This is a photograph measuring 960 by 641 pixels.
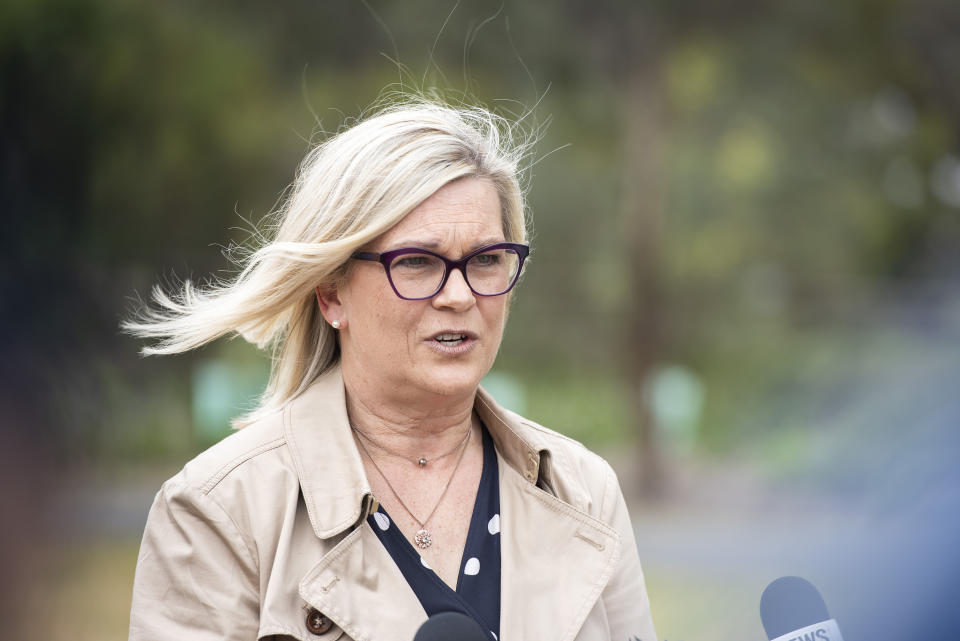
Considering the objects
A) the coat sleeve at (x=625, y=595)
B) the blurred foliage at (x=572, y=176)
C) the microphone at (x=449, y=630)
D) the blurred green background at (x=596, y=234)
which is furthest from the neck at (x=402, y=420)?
the blurred foliage at (x=572, y=176)

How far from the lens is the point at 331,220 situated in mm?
1974

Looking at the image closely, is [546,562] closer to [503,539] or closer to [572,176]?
[503,539]

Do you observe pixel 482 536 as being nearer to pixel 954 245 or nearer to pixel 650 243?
pixel 650 243

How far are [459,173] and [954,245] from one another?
1036cm

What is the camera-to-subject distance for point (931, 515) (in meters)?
1.29

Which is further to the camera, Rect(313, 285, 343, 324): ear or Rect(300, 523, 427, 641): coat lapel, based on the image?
Rect(313, 285, 343, 324): ear

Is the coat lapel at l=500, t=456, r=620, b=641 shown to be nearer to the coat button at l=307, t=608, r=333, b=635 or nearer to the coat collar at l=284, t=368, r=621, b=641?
the coat collar at l=284, t=368, r=621, b=641

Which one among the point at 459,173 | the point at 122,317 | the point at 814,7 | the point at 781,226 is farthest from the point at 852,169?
the point at 459,173

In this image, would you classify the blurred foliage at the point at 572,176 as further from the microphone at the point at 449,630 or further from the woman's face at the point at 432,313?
the microphone at the point at 449,630

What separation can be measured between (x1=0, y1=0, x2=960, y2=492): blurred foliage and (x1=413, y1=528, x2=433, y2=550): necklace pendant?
16.3 feet

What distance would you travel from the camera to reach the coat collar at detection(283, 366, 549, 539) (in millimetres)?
1831

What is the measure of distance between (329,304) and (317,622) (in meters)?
0.66

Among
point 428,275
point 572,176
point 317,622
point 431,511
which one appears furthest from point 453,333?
point 572,176

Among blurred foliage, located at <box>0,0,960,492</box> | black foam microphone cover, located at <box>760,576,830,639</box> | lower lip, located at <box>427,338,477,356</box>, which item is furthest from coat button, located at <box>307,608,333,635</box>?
blurred foliage, located at <box>0,0,960,492</box>
